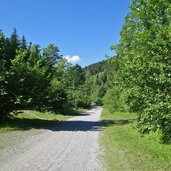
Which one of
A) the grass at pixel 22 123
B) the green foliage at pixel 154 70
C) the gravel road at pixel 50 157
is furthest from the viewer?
the grass at pixel 22 123

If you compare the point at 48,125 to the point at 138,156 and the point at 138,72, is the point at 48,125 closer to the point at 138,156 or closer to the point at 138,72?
the point at 138,72

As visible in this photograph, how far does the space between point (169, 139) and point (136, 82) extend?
3.71 m

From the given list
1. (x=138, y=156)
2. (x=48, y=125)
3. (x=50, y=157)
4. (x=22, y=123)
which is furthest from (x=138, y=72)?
(x=22, y=123)

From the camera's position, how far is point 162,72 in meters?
15.0

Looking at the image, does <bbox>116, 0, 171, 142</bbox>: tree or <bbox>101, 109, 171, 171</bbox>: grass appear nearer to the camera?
<bbox>101, 109, 171, 171</bbox>: grass

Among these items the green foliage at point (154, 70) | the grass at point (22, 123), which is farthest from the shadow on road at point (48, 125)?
the green foliage at point (154, 70)

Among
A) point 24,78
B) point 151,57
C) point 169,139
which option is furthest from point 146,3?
point 24,78

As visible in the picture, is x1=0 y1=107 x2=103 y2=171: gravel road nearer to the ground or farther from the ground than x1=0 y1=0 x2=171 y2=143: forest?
nearer to the ground

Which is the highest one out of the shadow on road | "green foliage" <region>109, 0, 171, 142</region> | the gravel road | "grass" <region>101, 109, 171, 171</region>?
"green foliage" <region>109, 0, 171, 142</region>

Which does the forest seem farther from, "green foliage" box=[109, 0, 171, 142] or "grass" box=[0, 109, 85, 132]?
"grass" box=[0, 109, 85, 132]

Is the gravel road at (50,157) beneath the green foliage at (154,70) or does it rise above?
beneath

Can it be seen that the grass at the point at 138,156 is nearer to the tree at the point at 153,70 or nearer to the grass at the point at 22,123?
the tree at the point at 153,70

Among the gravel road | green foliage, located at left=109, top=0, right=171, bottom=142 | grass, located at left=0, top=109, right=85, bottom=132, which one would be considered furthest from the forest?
the gravel road

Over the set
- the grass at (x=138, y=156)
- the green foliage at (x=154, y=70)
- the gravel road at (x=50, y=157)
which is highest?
the green foliage at (x=154, y=70)
